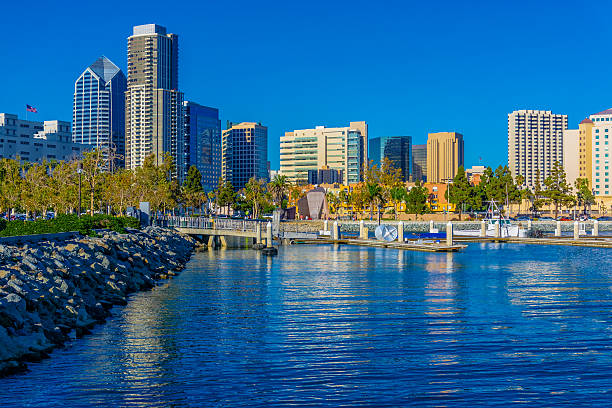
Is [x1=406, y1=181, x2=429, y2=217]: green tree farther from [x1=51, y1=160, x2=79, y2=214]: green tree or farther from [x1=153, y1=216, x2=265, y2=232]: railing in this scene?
[x1=51, y1=160, x2=79, y2=214]: green tree

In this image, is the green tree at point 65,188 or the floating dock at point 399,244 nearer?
the floating dock at point 399,244

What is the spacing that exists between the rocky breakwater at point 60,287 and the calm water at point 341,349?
0.84 m

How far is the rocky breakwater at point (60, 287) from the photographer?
22078 millimetres

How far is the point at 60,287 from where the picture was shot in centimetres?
2906

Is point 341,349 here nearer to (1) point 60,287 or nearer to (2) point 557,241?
(1) point 60,287

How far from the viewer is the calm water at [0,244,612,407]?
18.4 metres

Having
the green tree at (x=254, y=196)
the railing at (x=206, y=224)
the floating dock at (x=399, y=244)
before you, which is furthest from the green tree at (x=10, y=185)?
the green tree at (x=254, y=196)

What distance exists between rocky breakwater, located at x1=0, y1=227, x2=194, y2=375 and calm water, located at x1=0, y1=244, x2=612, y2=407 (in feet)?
2.76

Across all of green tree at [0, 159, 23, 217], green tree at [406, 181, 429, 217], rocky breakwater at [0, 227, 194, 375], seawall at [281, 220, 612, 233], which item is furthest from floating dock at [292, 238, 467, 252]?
green tree at [406, 181, 429, 217]

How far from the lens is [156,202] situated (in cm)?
10319

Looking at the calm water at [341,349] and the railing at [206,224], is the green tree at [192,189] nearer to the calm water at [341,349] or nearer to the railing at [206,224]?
the railing at [206,224]

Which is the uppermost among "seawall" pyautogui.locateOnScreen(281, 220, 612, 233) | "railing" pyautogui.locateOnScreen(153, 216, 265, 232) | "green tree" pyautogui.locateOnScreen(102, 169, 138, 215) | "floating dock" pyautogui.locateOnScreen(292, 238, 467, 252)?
"green tree" pyautogui.locateOnScreen(102, 169, 138, 215)

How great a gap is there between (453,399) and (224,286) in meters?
27.0

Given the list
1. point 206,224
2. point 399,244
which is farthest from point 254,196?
point 399,244
